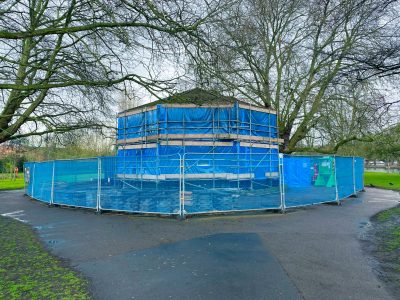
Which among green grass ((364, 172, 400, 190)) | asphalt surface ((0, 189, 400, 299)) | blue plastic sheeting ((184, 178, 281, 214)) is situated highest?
blue plastic sheeting ((184, 178, 281, 214))

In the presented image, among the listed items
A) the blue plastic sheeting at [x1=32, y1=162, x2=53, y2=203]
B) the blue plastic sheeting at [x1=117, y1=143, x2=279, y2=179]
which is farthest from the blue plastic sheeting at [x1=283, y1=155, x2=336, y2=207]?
the blue plastic sheeting at [x1=32, y1=162, x2=53, y2=203]

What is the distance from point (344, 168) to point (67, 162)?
12472mm

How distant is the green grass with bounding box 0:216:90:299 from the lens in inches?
162

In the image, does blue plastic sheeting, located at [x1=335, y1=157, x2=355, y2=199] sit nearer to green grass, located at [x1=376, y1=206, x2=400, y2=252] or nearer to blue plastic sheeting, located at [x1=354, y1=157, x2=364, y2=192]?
blue plastic sheeting, located at [x1=354, y1=157, x2=364, y2=192]

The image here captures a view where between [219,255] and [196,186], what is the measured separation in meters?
5.02

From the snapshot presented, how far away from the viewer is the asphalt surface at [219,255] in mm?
4258

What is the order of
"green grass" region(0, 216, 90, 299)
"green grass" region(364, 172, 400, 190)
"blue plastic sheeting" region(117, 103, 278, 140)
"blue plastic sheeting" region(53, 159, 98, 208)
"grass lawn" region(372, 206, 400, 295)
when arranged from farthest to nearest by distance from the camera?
1. "green grass" region(364, 172, 400, 190)
2. "blue plastic sheeting" region(117, 103, 278, 140)
3. "blue plastic sheeting" region(53, 159, 98, 208)
4. "grass lawn" region(372, 206, 400, 295)
5. "green grass" region(0, 216, 90, 299)

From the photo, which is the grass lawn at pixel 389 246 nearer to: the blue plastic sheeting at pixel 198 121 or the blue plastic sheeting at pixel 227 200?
the blue plastic sheeting at pixel 227 200

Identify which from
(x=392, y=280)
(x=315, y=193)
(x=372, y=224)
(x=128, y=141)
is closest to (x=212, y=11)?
(x=392, y=280)

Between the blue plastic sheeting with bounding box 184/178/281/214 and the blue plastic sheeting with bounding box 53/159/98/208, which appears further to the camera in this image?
the blue plastic sheeting with bounding box 53/159/98/208

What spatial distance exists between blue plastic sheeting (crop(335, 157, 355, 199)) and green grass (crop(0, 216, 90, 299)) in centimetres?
1196

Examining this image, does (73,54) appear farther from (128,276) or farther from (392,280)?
(392,280)

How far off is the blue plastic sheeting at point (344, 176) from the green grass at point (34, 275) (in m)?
12.0

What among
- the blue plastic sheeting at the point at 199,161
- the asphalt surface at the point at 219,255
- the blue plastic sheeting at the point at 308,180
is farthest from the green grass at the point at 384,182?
the asphalt surface at the point at 219,255
